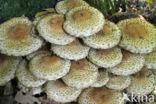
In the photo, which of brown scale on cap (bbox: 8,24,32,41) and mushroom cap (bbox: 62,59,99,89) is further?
brown scale on cap (bbox: 8,24,32,41)

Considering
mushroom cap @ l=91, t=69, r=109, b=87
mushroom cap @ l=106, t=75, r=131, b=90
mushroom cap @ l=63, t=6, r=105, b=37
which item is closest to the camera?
mushroom cap @ l=63, t=6, r=105, b=37

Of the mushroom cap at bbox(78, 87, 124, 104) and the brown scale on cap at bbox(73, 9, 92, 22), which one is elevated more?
the brown scale on cap at bbox(73, 9, 92, 22)

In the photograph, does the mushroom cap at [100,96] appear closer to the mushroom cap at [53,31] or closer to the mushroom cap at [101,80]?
the mushroom cap at [101,80]

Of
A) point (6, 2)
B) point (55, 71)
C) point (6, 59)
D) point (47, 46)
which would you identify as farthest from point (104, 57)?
point (6, 2)

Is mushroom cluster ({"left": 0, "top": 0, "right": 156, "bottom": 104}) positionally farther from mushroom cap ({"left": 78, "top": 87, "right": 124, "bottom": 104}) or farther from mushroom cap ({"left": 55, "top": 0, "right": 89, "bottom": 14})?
mushroom cap ({"left": 55, "top": 0, "right": 89, "bottom": 14})

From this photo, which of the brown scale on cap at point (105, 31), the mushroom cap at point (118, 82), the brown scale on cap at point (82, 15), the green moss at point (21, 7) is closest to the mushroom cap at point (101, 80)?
the mushroom cap at point (118, 82)

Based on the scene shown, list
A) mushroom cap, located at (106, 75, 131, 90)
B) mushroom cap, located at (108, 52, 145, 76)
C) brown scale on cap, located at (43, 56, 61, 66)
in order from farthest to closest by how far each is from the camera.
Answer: mushroom cap, located at (106, 75, 131, 90), mushroom cap, located at (108, 52, 145, 76), brown scale on cap, located at (43, 56, 61, 66)

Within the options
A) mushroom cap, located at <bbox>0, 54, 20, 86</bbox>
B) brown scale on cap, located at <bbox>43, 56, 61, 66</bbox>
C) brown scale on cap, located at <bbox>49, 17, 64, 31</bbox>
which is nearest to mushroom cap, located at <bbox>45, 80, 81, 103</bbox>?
brown scale on cap, located at <bbox>43, 56, 61, 66</bbox>
